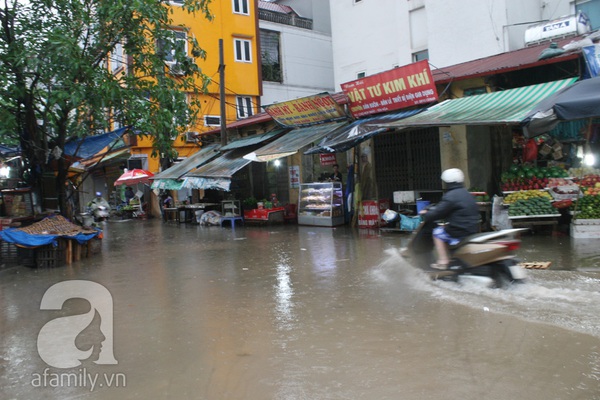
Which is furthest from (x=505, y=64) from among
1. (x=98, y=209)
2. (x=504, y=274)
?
(x=98, y=209)

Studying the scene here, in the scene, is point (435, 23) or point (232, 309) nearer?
point (232, 309)

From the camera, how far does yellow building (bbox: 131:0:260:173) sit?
83.5ft

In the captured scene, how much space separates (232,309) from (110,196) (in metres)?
27.7

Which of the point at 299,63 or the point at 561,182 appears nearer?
the point at 561,182

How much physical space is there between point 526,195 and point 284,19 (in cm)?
2202

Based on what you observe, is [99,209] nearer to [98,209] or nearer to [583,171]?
[98,209]

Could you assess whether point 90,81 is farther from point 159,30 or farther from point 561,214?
point 561,214

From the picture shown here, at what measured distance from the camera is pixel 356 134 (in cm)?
1143

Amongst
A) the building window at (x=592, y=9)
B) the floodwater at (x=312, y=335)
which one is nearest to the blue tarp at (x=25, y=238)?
the floodwater at (x=312, y=335)

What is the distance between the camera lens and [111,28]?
1007 cm

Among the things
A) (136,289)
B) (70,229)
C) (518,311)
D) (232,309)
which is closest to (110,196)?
(70,229)

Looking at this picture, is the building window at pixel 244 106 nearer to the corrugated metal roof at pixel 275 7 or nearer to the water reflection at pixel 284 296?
the corrugated metal roof at pixel 275 7

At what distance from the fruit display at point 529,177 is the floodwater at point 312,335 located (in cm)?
179

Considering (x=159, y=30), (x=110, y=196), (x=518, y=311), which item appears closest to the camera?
(x=518, y=311)
